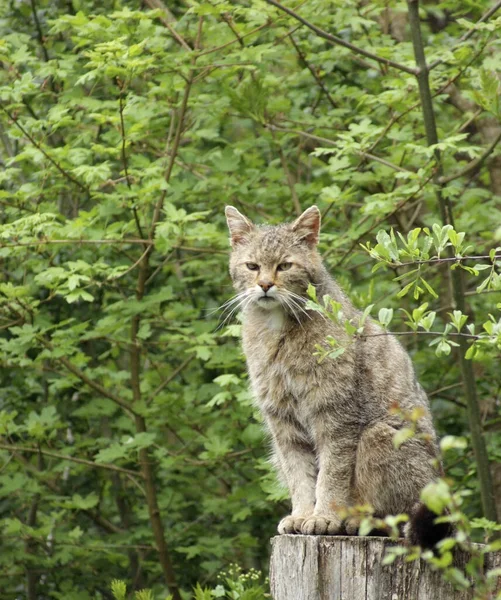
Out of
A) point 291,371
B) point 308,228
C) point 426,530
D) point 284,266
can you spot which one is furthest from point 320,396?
point 426,530

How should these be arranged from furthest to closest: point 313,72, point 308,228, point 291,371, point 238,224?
point 313,72, point 238,224, point 308,228, point 291,371

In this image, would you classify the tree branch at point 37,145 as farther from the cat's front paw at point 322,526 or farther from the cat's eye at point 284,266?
the cat's front paw at point 322,526

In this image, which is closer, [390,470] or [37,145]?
[390,470]

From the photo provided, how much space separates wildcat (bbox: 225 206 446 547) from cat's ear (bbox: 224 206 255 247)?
18cm

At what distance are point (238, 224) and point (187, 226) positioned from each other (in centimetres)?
137

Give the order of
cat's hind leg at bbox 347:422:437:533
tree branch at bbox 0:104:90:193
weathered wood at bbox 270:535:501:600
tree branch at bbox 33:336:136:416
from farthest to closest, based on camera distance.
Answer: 1. tree branch at bbox 33:336:136:416
2. tree branch at bbox 0:104:90:193
3. cat's hind leg at bbox 347:422:437:533
4. weathered wood at bbox 270:535:501:600

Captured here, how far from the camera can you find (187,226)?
22.4ft

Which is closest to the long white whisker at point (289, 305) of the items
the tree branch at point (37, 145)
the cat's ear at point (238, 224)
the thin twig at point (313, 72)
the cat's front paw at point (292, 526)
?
the cat's ear at point (238, 224)

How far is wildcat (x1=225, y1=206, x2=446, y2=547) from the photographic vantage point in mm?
4434

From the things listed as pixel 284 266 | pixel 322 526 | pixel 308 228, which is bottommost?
pixel 322 526

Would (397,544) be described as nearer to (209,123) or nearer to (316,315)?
(316,315)

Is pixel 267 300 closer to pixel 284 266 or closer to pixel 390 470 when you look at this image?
pixel 284 266

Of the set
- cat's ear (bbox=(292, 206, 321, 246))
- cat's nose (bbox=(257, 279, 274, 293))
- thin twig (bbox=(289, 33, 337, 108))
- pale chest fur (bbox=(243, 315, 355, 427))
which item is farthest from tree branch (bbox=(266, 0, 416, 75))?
pale chest fur (bbox=(243, 315, 355, 427))

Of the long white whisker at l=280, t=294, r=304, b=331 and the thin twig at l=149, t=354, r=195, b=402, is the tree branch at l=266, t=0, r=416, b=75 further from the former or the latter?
the thin twig at l=149, t=354, r=195, b=402
